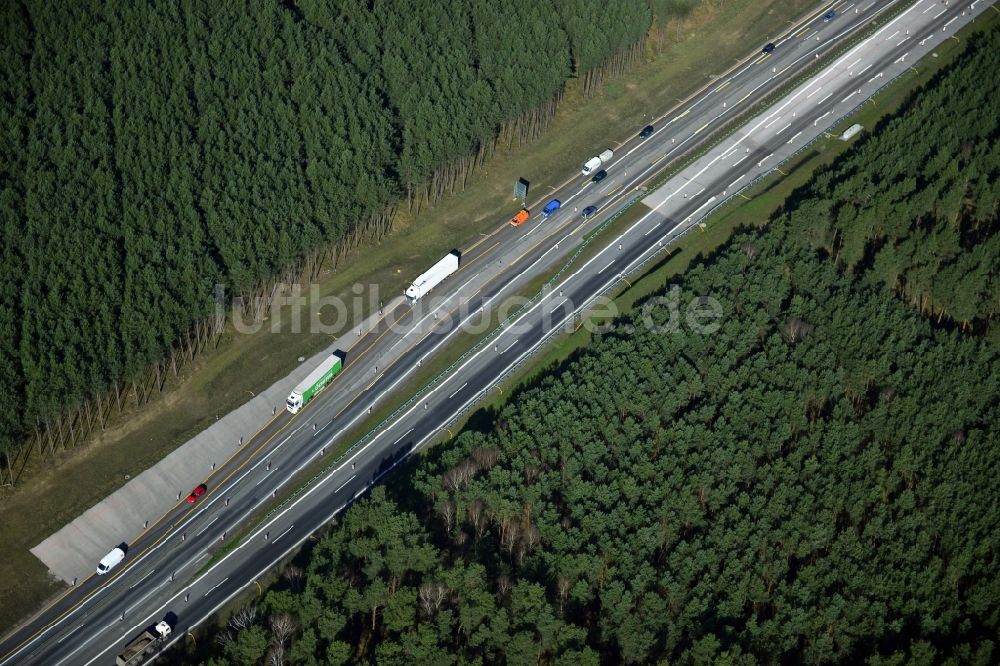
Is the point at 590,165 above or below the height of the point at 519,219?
above

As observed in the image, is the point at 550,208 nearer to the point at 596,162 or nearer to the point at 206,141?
the point at 596,162

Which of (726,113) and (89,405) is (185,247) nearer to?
(89,405)

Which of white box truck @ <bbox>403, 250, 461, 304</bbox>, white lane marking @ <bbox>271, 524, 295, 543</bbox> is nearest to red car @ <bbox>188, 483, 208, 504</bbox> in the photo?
white lane marking @ <bbox>271, 524, 295, 543</bbox>

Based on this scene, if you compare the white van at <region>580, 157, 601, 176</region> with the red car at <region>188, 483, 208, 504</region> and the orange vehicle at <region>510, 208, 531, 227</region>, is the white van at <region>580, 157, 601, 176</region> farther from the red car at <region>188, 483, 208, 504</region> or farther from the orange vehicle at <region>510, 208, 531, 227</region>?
the red car at <region>188, 483, 208, 504</region>

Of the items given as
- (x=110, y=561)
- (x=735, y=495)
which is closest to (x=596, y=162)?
(x=735, y=495)

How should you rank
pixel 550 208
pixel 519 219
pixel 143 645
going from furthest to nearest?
pixel 550 208
pixel 519 219
pixel 143 645

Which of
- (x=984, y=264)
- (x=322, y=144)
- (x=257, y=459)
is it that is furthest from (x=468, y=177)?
(x=984, y=264)
